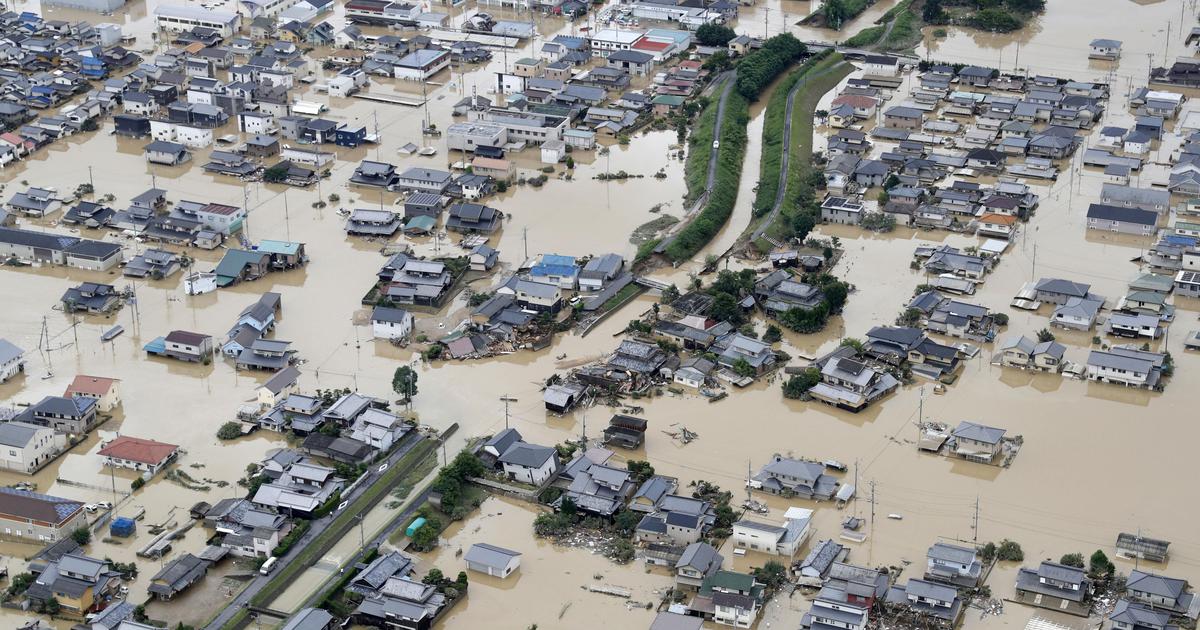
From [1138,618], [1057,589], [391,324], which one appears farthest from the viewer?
[391,324]

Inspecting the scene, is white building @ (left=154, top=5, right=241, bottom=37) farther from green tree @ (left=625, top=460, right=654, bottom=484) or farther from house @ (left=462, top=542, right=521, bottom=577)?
house @ (left=462, top=542, right=521, bottom=577)

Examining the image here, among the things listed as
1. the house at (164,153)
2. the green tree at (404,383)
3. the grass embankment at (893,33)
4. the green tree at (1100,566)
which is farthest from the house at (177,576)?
the grass embankment at (893,33)

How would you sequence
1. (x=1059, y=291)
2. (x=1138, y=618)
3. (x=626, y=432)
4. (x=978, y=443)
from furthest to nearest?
(x=1059, y=291) → (x=626, y=432) → (x=978, y=443) → (x=1138, y=618)

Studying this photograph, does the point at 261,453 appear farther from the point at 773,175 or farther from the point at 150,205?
the point at 773,175

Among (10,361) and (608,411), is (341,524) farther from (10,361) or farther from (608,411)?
(10,361)

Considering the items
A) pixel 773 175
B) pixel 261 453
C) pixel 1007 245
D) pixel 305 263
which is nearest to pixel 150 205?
pixel 305 263

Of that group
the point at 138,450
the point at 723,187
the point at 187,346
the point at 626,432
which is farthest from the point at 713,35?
the point at 138,450

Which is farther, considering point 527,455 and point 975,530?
point 527,455

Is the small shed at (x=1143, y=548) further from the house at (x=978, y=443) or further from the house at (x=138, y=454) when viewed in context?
the house at (x=138, y=454)
